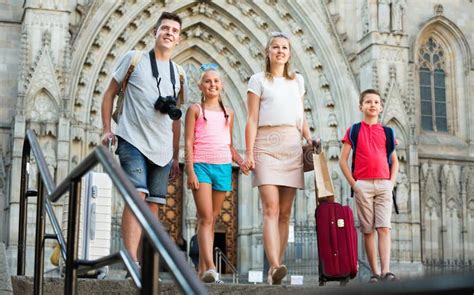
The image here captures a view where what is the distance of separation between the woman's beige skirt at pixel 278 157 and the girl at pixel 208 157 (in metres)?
0.19

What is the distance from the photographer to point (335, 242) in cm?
672

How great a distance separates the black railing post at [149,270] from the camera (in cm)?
258

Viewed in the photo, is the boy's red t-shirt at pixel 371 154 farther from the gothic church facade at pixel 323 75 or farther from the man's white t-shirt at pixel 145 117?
the gothic church facade at pixel 323 75

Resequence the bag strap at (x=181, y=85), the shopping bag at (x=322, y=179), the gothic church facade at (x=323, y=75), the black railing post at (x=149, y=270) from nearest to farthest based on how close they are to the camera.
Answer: the black railing post at (x=149, y=270) → the bag strap at (x=181, y=85) → the shopping bag at (x=322, y=179) → the gothic church facade at (x=323, y=75)

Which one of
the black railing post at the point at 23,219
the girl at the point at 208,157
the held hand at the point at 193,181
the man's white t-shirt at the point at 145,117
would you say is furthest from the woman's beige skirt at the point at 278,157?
the black railing post at the point at 23,219

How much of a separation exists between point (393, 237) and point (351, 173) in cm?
1222

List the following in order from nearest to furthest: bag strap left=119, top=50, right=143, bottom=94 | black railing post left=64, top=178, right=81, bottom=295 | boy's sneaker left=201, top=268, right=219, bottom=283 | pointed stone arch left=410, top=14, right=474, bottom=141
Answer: black railing post left=64, top=178, right=81, bottom=295 < bag strap left=119, top=50, right=143, bottom=94 < boy's sneaker left=201, top=268, right=219, bottom=283 < pointed stone arch left=410, top=14, right=474, bottom=141

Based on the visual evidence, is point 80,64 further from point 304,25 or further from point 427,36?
point 427,36

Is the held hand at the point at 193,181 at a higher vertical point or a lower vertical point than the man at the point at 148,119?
lower

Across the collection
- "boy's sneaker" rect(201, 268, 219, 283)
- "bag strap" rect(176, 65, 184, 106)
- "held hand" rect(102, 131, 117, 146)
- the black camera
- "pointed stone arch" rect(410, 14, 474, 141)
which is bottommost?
"boy's sneaker" rect(201, 268, 219, 283)

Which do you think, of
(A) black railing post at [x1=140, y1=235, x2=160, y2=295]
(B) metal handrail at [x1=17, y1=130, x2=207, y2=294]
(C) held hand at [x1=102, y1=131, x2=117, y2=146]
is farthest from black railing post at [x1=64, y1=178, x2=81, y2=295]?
(C) held hand at [x1=102, y1=131, x2=117, y2=146]

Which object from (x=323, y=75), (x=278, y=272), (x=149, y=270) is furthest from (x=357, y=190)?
(x=323, y=75)

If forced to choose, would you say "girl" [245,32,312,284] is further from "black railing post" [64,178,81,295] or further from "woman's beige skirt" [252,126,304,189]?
"black railing post" [64,178,81,295]

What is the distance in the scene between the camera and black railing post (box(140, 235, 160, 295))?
258cm
